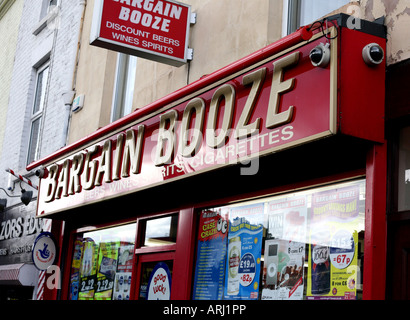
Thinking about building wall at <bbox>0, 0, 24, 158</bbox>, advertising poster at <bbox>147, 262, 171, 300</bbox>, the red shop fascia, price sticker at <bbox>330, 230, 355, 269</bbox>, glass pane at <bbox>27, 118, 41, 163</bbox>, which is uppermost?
building wall at <bbox>0, 0, 24, 158</bbox>

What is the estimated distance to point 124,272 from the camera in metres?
7.42

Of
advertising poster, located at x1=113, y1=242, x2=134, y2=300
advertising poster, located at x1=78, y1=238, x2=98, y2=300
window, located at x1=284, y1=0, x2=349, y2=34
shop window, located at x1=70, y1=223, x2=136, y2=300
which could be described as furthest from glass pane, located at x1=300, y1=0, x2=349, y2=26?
advertising poster, located at x1=78, y1=238, x2=98, y2=300

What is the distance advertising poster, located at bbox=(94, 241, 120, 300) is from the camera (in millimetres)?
7652

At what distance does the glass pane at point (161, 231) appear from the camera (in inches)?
261

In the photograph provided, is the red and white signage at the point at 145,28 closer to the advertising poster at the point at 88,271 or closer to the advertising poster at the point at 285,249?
the advertising poster at the point at 285,249

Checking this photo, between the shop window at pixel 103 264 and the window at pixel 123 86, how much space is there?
1.65 metres

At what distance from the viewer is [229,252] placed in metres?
5.73

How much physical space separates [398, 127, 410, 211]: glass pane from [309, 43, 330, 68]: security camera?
2.35 feet

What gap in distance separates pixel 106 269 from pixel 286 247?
3.35 metres

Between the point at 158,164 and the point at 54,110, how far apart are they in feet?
15.0

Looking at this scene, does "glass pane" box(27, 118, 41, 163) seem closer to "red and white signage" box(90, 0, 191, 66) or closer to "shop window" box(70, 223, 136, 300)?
"shop window" box(70, 223, 136, 300)
